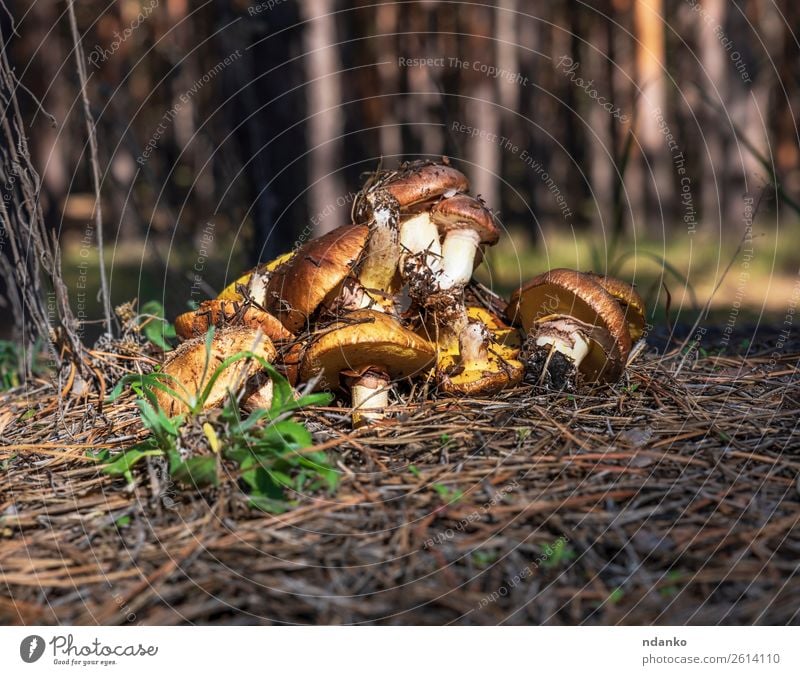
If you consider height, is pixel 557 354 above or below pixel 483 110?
below

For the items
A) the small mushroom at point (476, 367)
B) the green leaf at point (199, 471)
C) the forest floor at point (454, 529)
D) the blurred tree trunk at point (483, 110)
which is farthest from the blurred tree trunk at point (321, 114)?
the blurred tree trunk at point (483, 110)

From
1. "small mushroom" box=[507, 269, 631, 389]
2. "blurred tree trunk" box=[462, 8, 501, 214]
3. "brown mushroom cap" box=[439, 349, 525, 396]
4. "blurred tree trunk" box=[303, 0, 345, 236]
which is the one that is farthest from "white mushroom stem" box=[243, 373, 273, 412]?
"blurred tree trunk" box=[462, 8, 501, 214]

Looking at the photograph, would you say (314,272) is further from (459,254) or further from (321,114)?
(321,114)

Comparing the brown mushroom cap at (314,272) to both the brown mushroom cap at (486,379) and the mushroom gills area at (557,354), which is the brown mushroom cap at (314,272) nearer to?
the brown mushroom cap at (486,379)

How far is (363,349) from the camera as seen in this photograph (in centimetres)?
256

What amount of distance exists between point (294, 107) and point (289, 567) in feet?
15.0

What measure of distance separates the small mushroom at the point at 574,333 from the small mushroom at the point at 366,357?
473mm

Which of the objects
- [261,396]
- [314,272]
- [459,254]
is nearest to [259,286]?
[314,272]

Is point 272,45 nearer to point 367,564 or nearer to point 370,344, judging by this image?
point 370,344

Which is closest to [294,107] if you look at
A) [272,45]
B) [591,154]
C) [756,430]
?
[272,45]

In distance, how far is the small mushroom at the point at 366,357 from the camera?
8.23 feet

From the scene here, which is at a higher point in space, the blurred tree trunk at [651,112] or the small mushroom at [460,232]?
the blurred tree trunk at [651,112]

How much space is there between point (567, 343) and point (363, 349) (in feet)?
2.84

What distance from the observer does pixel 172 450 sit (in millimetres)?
2324
